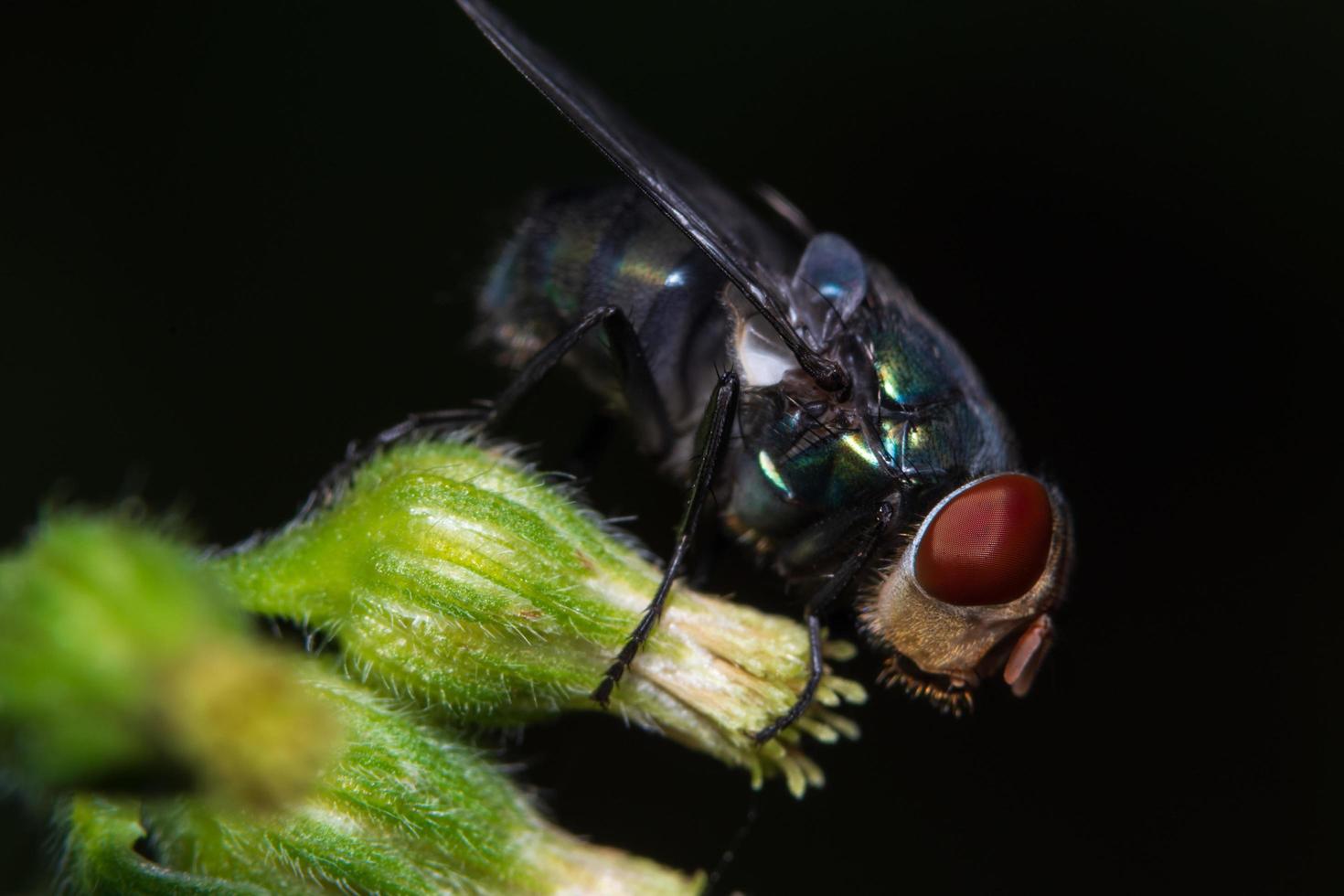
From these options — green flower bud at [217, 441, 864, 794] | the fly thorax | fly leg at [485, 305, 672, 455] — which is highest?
the fly thorax

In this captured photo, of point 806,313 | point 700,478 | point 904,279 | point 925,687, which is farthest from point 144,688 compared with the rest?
point 904,279

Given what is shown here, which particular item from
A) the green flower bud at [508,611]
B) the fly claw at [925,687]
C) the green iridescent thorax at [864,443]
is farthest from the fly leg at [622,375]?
the fly claw at [925,687]

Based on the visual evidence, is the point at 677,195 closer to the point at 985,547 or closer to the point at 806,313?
the point at 806,313

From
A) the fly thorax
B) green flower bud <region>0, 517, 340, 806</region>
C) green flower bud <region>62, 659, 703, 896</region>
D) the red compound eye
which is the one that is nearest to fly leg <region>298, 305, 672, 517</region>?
the fly thorax

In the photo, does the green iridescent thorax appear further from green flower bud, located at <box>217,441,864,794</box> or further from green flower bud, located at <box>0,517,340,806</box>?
green flower bud, located at <box>0,517,340,806</box>

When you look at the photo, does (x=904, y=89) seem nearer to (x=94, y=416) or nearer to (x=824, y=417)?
(x=824, y=417)
